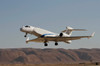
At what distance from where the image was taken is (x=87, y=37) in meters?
57.2

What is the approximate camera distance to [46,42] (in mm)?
59906

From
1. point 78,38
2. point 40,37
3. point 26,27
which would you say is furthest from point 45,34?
point 78,38

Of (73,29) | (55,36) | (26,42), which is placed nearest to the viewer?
(55,36)

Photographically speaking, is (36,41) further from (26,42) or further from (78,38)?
(78,38)

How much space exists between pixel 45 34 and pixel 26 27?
625 centimetres

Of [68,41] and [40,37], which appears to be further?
[68,41]

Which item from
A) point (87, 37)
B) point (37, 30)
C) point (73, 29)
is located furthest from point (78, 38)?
point (37, 30)

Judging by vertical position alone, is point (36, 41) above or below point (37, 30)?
below

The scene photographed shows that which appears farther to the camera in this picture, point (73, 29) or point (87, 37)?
point (73, 29)

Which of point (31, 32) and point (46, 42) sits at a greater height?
point (31, 32)

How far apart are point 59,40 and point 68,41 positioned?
15.2 feet

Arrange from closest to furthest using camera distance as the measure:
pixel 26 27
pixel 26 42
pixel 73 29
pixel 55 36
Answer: pixel 26 27, pixel 55 36, pixel 26 42, pixel 73 29

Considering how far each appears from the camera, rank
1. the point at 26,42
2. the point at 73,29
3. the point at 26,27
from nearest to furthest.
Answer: the point at 26,27, the point at 26,42, the point at 73,29

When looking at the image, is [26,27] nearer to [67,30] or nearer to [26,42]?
[26,42]
